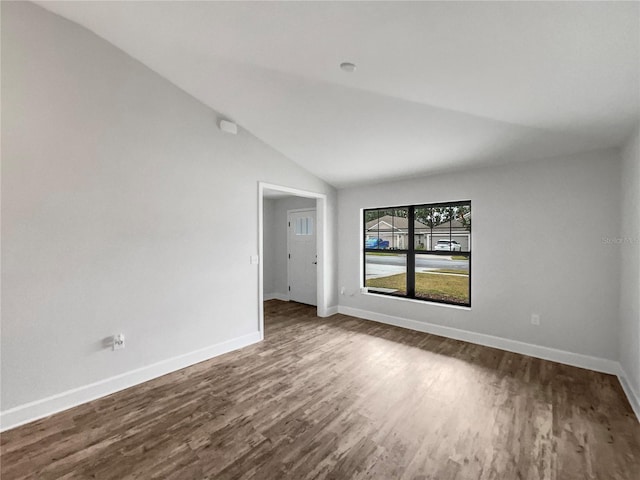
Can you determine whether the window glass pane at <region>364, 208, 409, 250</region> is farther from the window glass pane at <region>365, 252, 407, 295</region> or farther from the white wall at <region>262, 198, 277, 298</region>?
the white wall at <region>262, 198, 277, 298</region>

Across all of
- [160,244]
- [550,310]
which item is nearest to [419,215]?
[550,310]

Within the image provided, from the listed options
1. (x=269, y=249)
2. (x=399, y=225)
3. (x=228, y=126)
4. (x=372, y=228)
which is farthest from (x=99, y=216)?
(x=269, y=249)

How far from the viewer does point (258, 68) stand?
2.58 meters

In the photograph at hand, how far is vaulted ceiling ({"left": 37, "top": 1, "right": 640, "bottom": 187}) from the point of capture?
5.50 feet

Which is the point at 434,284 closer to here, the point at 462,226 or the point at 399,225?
the point at 399,225

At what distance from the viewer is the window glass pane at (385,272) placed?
4924mm

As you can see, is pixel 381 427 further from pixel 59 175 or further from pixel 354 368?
pixel 59 175

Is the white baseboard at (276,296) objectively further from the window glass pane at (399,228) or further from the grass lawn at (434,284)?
the window glass pane at (399,228)

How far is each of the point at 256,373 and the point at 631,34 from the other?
3.82 meters

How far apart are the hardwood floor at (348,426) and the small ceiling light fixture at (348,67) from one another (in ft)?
9.23

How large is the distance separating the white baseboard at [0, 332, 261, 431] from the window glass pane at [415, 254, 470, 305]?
3.11 meters

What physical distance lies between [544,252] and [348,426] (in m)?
2.97

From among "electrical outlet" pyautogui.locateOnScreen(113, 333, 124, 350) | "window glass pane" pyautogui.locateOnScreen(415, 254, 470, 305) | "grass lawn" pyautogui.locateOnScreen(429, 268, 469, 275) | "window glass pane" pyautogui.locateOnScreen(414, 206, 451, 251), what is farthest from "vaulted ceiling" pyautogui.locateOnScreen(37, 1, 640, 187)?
"electrical outlet" pyautogui.locateOnScreen(113, 333, 124, 350)

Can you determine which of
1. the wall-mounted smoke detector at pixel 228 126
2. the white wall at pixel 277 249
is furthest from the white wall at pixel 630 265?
the white wall at pixel 277 249
